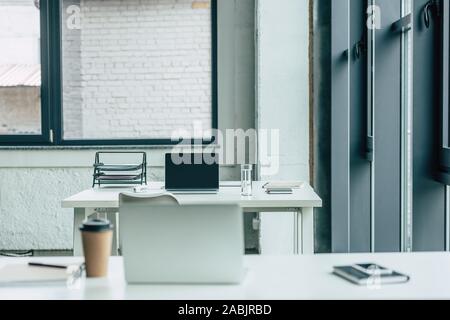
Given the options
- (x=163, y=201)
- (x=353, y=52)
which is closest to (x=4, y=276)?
(x=163, y=201)

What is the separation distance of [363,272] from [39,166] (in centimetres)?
444

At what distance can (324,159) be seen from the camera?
509 centimetres

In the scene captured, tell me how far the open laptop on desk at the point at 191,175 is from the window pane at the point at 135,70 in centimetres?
191

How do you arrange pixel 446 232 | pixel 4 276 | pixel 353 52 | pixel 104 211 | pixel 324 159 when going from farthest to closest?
1. pixel 324 159
2. pixel 353 52
3. pixel 104 211
4. pixel 446 232
5. pixel 4 276

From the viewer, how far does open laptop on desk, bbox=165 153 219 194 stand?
3.85 meters

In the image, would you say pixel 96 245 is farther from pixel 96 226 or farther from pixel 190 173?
pixel 190 173

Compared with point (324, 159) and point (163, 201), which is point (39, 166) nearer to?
point (324, 159)

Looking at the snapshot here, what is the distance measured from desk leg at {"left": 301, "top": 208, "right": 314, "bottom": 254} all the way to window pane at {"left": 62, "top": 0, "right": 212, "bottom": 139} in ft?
7.59

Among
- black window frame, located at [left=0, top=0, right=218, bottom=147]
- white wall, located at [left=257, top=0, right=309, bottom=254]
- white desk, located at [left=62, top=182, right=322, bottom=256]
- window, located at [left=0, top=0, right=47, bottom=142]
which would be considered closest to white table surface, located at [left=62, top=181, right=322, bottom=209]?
white desk, located at [left=62, top=182, right=322, bottom=256]

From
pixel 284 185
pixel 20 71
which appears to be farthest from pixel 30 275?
pixel 20 71

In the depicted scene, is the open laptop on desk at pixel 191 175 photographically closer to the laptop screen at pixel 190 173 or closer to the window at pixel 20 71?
the laptop screen at pixel 190 173

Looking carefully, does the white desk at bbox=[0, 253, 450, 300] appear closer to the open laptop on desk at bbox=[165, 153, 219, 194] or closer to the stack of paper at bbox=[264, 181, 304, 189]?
the open laptop on desk at bbox=[165, 153, 219, 194]

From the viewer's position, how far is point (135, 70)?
5.79 metres

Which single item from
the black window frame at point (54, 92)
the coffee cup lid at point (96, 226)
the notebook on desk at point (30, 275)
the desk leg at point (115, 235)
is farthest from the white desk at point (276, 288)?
the black window frame at point (54, 92)
